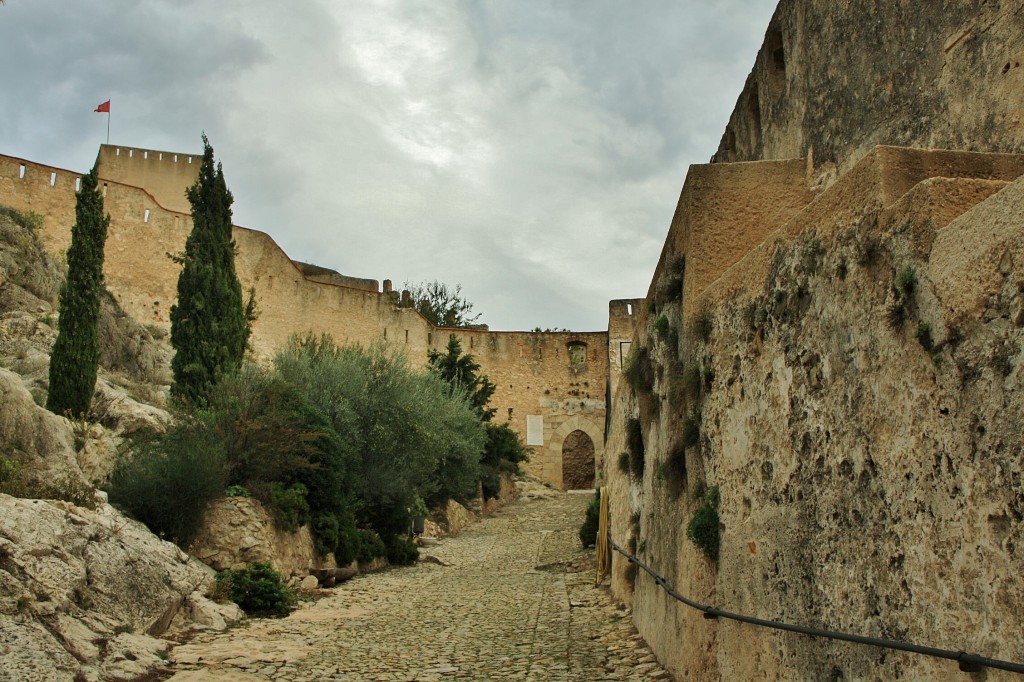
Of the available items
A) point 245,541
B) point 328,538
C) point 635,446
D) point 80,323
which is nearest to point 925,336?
point 635,446

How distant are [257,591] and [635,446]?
188 inches

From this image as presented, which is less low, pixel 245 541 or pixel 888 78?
pixel 888 78

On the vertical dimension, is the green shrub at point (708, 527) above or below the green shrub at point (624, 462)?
below

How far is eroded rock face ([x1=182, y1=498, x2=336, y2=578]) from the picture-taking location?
1050 centimetres

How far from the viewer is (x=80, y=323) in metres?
14.3

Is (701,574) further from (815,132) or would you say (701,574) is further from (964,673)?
(815,132)

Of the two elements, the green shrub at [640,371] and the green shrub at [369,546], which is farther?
the green shrub at [369,546]

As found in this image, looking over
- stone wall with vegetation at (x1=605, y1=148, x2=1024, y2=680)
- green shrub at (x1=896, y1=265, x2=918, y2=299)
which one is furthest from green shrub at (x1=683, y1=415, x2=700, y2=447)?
green shrub at (x1=896, y1=265, x2=918, y2=299)

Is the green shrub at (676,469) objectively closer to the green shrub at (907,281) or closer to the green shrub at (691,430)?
the green shrub at (691,430)

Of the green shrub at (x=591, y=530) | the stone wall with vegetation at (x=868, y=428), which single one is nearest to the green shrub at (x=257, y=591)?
the stone wall with vegetation at (x=868, y=428)

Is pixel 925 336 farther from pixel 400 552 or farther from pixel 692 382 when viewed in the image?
pixel 400 552

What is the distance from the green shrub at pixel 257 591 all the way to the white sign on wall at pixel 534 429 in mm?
22322

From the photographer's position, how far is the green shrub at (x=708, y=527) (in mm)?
5176

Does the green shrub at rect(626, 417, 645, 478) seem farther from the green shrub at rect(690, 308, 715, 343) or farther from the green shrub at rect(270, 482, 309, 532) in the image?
the green shrub at rect(270, 482, 309, 532)
